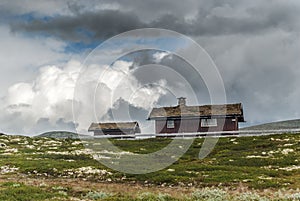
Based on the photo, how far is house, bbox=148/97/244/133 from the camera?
85062mm

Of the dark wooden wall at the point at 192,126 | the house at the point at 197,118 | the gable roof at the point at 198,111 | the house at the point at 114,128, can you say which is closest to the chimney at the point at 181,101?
the house at the point at 197,118

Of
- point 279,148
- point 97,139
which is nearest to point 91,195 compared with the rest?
point 279,148

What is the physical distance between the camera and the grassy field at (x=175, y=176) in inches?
996

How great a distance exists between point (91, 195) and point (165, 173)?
45.2 ft

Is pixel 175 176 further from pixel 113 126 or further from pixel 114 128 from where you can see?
pixel 113 126

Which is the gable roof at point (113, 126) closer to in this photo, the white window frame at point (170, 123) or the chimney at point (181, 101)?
the chimney at point (181, 101)

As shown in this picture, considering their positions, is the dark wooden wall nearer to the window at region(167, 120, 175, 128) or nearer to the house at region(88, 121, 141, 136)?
the window at region(167, 120, 175, 128)

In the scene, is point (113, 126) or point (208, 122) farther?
point (113, 126)

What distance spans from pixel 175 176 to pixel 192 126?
1991 inches

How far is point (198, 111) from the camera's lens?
→ 286 feet

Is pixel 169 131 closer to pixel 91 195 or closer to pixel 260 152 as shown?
pixel 260 152

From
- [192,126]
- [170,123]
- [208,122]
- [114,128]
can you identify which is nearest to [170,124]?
[170,123]

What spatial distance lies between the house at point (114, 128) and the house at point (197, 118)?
1669 centimetres

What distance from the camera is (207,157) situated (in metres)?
53.6
